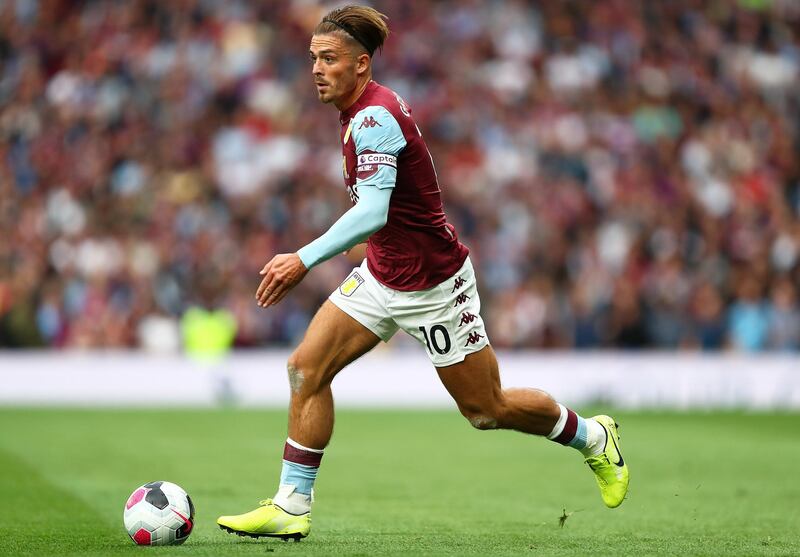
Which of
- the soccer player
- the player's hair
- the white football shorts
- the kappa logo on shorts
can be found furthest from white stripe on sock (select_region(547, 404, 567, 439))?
the player's hair

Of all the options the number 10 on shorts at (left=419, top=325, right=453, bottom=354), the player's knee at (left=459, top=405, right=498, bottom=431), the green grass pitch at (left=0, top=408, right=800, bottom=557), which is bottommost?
the green grass pitch at (left=0, top=408, right=800, bottom=557)

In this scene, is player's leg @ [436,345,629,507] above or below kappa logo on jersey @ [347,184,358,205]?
below

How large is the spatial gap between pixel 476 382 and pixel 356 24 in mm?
2003

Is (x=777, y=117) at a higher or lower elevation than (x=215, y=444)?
higher

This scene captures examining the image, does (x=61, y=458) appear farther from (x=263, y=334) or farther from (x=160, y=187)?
(x=160, y=187)

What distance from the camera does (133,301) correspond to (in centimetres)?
1866

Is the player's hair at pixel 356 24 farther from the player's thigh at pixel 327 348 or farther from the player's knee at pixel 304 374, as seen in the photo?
the player's knee at pixel 304 374

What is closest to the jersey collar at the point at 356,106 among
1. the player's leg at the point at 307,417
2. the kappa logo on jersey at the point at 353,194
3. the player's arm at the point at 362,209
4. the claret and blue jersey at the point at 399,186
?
the claret and blue jersey at the point at 399,186

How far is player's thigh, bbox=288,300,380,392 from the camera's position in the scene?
686cm

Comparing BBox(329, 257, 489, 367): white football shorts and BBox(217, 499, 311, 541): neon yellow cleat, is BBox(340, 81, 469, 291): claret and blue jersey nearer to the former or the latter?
BBox(329, 257, 489, 367): white football shorts

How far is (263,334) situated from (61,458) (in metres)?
7.17

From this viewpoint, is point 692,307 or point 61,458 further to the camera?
point 692,307

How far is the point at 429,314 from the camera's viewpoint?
7000mm

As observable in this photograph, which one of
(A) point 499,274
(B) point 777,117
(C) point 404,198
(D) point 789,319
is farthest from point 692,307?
(C) point 404,198
